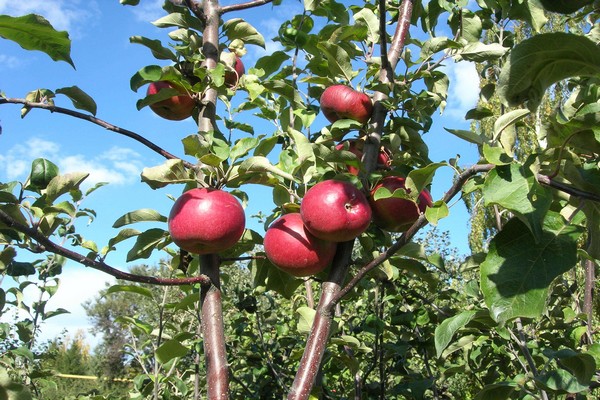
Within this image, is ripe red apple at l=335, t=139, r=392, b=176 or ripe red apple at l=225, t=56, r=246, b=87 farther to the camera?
ripe red apple at l=225, t=56, r=246, b=87

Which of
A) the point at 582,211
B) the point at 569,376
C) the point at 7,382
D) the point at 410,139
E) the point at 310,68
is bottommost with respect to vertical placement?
the point at 7,382

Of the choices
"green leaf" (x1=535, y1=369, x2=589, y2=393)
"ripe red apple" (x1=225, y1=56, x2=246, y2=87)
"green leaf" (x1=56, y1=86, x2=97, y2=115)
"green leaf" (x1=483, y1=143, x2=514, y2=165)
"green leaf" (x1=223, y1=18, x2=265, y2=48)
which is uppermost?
"green leaf" (x1=223, y1=18, x2=265, y2=48)

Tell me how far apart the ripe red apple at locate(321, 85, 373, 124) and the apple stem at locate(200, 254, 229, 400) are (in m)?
A: 0.51

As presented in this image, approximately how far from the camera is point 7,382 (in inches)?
41.7

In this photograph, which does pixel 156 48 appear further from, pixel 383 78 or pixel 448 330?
pixel 448 330

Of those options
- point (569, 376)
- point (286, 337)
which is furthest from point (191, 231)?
point (286, 337)

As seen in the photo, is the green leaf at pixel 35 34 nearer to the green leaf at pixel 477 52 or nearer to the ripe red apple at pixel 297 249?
the ripe red apple at pixel 297 249

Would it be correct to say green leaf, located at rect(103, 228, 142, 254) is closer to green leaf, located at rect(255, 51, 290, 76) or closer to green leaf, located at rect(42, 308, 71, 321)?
green leaf, located at rect(255, 51, 290, 76)

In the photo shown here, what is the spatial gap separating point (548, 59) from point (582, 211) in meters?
0.30

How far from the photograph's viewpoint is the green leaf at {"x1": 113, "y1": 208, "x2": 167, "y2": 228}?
126 centimetres

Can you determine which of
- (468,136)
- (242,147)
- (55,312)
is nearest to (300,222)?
(242,147)

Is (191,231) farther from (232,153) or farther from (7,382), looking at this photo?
(7,382)

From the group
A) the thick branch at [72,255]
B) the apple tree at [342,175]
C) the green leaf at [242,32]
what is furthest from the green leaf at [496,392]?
the green leaf at [242,32]

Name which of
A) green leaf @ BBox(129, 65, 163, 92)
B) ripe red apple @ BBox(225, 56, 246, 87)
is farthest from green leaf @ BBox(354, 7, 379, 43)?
green leaf @ BBox(129, 65, 163, 92)
